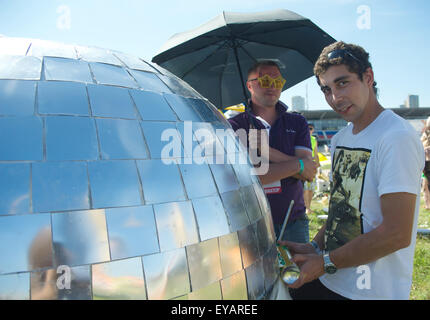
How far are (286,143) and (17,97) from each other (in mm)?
2317

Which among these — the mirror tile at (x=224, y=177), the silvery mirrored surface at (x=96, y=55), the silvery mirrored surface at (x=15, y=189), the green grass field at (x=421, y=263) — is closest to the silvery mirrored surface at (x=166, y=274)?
the mirror tile at (x=224, y=177)

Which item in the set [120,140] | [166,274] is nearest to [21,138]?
[120,140]

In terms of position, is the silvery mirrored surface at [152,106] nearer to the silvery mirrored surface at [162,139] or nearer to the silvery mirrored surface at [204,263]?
the silvery mirrored surface at [162,139]

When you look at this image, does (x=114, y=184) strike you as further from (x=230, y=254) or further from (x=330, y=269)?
(x=330, y=269)

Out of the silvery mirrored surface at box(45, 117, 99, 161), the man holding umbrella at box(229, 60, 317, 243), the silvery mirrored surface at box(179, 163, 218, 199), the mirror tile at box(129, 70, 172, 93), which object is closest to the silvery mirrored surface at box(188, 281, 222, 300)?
the silvery mirrored surface at box(179, 163, 218, 199)

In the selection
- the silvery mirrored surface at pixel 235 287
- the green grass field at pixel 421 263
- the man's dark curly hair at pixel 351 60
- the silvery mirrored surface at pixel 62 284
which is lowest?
the green grass field at pixel 421 263

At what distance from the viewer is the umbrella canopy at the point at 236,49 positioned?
10.1 feet

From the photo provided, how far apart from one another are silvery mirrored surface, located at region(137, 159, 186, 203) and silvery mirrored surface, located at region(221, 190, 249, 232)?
0.23 meters

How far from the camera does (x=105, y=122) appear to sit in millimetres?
1281

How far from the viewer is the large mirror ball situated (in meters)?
1.08

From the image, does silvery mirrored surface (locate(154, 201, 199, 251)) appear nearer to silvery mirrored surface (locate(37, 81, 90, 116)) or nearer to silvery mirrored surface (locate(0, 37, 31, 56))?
silvery mirrored surface (locate(37, 81, 90, 116))

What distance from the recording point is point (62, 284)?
42.3 inches

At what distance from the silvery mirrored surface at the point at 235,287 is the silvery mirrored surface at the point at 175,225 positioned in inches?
9.3
